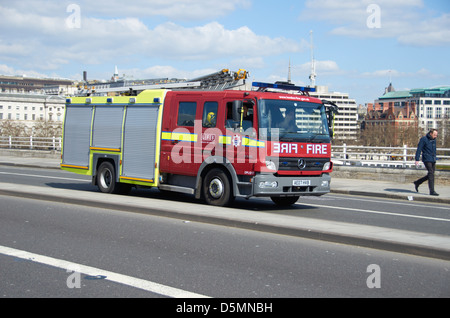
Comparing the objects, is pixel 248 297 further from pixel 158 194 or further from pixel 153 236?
pixel 158 194

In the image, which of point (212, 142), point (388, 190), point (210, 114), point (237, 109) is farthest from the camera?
point (388, 190)

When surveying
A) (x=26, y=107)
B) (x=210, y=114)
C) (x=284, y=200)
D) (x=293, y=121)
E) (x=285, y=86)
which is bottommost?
(x=284, y=200)

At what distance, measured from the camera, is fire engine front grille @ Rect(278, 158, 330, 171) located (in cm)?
1260

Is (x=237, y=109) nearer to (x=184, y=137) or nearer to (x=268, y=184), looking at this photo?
(x=268, y=184)

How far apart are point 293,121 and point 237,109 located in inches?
53.4

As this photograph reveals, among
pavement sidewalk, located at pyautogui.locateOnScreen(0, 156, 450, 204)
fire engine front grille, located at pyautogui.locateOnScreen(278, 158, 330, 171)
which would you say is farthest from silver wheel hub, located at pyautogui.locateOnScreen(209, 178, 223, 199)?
pavement sidewalk, located at pyautogui.locateOnScreen(0, 156, 450, 204)

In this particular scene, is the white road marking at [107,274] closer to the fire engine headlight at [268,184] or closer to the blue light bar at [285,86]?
the fire engine headlight at [268,184]

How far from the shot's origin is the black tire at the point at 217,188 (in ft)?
42.3

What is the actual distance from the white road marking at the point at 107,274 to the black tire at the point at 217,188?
18.1ft

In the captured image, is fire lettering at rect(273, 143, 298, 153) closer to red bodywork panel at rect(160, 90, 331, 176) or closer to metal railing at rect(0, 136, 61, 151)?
red bodywork panel at rect(160, 90, 331, 176)

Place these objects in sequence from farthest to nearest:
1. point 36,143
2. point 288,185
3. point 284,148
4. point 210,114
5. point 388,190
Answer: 1. point 36,143
2. point 388,190
3. point 210,114
4. point 288,185
5. point 284,148

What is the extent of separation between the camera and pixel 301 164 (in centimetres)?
1292

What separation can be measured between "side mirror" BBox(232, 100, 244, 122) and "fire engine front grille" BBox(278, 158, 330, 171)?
130cm

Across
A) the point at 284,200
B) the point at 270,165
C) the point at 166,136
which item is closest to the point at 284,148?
the point at 270,165
